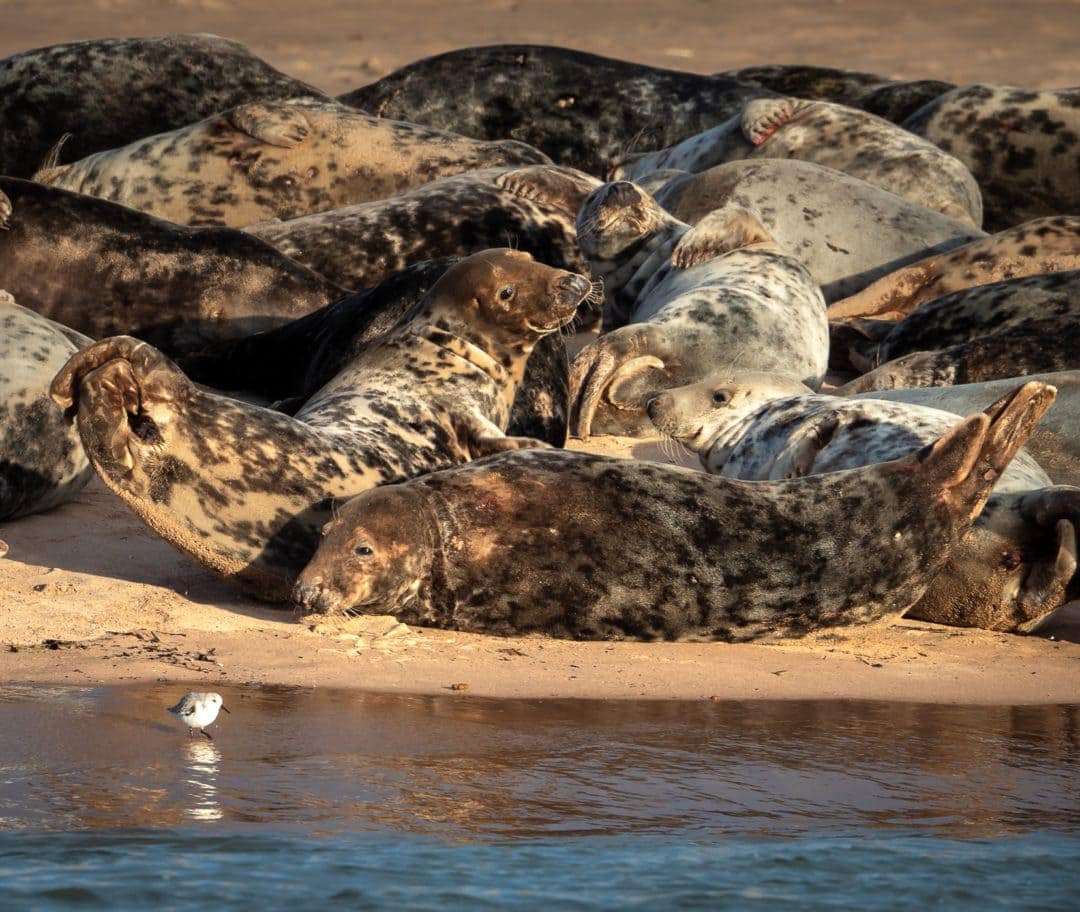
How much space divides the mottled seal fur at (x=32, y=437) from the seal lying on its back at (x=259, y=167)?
124 inches

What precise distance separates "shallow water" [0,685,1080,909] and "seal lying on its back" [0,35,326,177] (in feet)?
22.0

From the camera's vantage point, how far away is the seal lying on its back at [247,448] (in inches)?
201

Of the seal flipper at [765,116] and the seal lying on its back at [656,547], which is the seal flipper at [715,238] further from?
the seal lying on its back at [656,547]

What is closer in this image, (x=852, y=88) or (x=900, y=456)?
(x=900, y=456)

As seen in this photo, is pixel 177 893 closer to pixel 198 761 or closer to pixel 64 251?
pixel 198 761

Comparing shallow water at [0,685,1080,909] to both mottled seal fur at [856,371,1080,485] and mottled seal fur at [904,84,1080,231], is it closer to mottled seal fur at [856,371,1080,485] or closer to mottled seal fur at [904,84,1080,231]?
mottled seal fur at [856,371,1080,485]

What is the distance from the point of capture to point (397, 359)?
6.25 meters

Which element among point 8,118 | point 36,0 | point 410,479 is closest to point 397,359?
point 410,479

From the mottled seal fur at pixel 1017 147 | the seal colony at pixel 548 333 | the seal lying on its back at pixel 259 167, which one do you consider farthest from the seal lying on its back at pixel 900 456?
the mottled seal fur at pixel 1017 147

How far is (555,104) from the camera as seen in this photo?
11.6m

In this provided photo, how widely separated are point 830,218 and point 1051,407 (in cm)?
294

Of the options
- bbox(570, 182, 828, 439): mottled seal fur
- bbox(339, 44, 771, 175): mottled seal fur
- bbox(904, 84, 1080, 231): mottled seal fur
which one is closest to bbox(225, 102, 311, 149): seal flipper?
bbox(570, 182, 828, 439): mottled seal fur

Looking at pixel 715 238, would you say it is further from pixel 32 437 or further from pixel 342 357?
pixel 32 437

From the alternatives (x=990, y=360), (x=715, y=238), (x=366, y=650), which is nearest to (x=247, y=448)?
(x=366, y=650)
